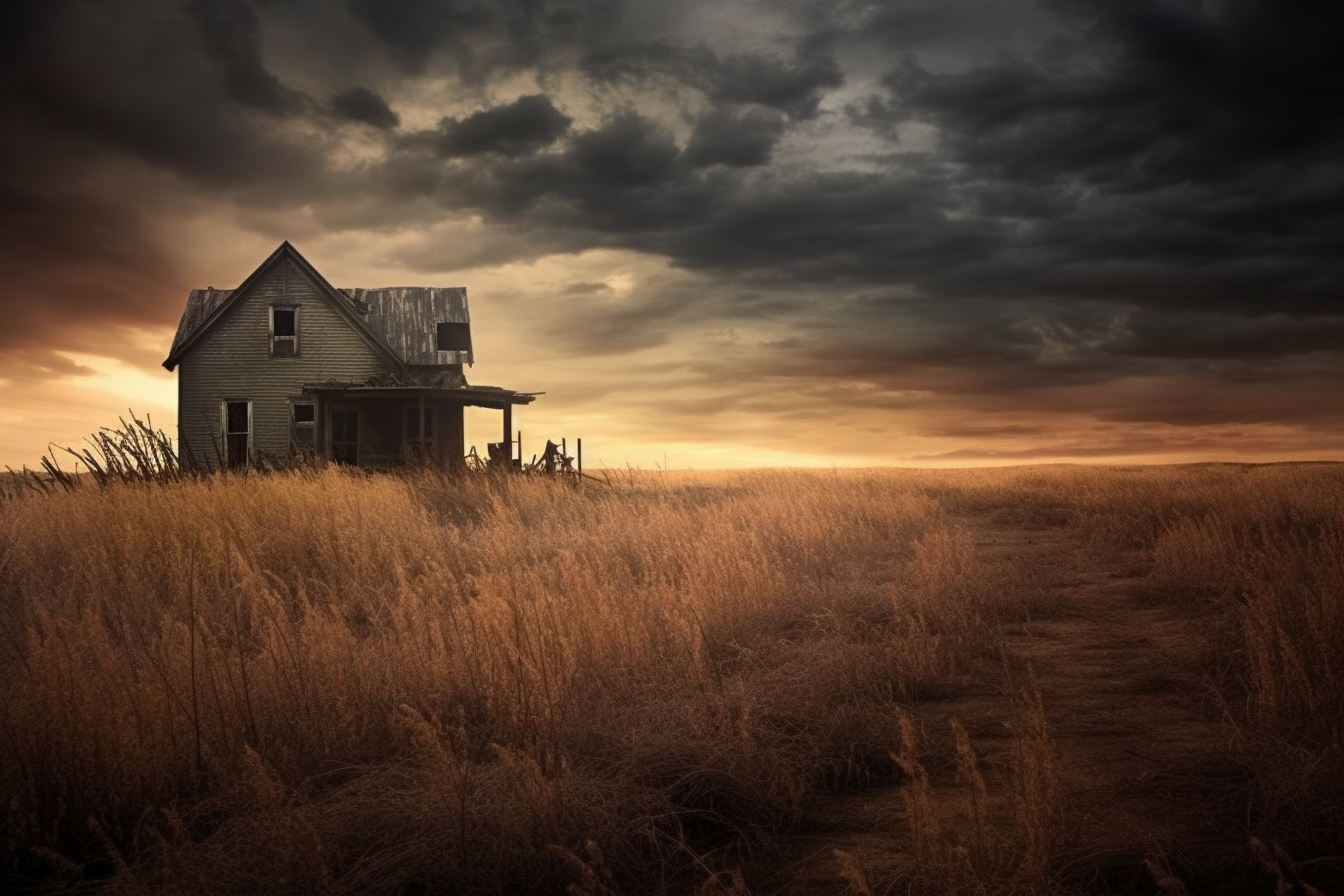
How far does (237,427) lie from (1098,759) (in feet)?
89.6

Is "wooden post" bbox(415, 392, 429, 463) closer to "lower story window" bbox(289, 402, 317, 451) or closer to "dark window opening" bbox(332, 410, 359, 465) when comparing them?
"dark window opening" bbox(332, 410, 359, 465)

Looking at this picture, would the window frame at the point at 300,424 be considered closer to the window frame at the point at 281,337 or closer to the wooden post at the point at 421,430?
the window frame at the point at 281,337

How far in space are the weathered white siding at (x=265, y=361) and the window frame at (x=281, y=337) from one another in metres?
0.08

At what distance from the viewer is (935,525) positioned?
1379cm

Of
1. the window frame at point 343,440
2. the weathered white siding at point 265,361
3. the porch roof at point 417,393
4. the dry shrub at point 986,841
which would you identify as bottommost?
the dry shrub at point 986,841

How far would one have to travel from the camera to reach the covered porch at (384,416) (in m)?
24.9

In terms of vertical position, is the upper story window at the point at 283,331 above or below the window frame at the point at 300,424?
above

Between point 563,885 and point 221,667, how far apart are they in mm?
2722

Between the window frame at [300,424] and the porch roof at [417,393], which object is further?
the window frame at [300,424]

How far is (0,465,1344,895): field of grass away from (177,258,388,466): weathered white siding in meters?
18.8

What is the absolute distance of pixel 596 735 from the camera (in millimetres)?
3998

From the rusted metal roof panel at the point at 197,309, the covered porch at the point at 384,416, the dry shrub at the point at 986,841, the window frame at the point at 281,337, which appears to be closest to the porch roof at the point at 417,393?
the covered porch at the point at 384,416

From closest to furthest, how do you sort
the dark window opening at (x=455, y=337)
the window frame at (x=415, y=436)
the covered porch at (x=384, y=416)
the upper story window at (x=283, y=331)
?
the window frame at (x=415, y=436) → the covered porch at (x=384, y=416) → the upper story window at (x=283, y=331) → the dark window opening at (x=455, y=337)

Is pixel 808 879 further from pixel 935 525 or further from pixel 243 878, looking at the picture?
pixel 935 525
